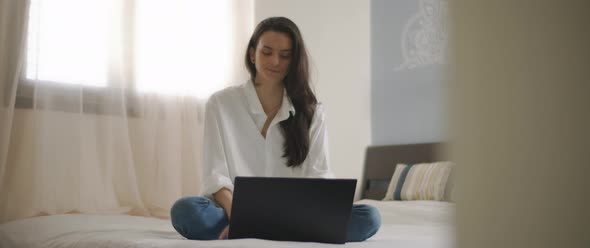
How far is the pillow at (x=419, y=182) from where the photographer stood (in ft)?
10.9

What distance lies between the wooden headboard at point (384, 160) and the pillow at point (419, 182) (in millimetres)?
148

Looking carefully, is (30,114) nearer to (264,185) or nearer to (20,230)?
(20,230)

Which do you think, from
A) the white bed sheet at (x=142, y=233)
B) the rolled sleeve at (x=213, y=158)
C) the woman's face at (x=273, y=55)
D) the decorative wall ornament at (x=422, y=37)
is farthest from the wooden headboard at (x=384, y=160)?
the rolled sleeve at (x=213, y=158)

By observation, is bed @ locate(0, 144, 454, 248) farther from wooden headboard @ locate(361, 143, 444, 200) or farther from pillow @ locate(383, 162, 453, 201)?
pillow @ locate(383, 162, 453, 201)

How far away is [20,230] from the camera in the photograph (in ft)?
7.74

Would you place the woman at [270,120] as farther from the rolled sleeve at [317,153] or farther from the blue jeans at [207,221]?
the blue jeans at [207,221]

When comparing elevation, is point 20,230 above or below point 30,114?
below

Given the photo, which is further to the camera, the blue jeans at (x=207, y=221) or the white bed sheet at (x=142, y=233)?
the blue jeans at (x=207, y=221)

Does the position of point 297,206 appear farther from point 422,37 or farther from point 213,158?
point 422,37

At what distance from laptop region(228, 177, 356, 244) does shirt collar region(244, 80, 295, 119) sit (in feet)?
2.17

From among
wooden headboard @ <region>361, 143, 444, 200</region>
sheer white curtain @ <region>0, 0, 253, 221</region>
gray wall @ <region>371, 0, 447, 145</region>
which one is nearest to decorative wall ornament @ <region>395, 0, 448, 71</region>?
gray wall @ <region>371, 0, 447, 145</region>

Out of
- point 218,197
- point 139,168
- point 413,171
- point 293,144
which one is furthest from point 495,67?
point 413,171

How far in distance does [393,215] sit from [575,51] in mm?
2479

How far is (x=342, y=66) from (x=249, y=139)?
2.20 m
